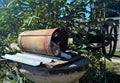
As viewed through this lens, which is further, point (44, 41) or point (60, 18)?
point (60, 18)

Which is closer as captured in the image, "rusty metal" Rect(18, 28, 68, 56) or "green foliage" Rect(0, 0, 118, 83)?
"rusty metal" Rect(18, 28, 68, 56)

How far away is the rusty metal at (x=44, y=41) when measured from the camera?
10.1ft

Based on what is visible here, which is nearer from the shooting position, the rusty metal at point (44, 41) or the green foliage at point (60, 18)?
the rusty metal at point (44, 41)

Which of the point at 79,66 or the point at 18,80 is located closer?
the point at 79,66

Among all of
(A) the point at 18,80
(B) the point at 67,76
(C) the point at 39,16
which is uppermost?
(C) the point at 39,16

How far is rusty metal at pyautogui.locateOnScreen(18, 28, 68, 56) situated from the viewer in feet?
10.1

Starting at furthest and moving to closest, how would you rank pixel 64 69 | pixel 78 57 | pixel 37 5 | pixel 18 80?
pixel 37 5 → pixel 18 80 → pixel 78 57 → pixel 64 69

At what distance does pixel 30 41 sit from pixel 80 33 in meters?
1.07

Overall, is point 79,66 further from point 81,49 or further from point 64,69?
point 81,49

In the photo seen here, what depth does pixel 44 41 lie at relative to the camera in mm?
3094

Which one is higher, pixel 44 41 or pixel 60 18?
pixel 60 18

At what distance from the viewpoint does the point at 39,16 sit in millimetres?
3830

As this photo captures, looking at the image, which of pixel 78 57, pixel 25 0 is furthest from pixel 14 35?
pixel 78 57

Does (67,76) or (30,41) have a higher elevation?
(30,41)
